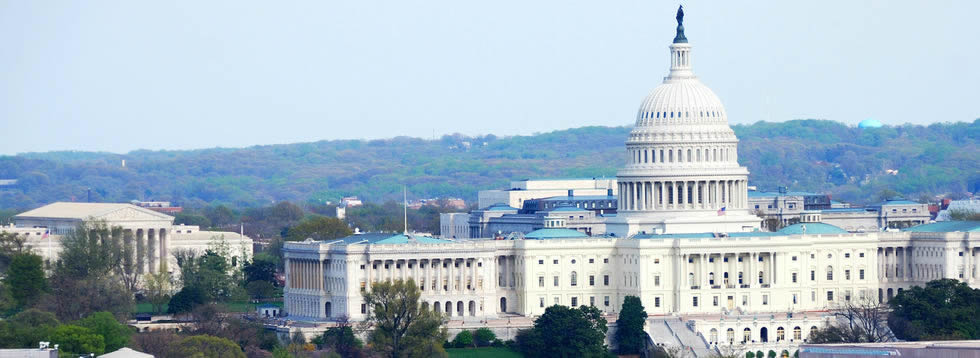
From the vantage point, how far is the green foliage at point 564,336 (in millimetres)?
144500

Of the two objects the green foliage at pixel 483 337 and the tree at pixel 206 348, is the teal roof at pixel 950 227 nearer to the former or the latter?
the green foliage at pixel 483 337

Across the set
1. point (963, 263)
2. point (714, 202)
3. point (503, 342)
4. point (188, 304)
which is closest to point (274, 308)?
point (188, 304)

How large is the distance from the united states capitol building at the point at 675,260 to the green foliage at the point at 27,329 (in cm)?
2216

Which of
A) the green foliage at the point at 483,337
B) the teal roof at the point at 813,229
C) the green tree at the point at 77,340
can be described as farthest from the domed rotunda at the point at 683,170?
the green tree at the point at 77,340

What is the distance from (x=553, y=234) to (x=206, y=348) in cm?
4220

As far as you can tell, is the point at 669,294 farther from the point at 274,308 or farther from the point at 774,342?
the point at 274,308

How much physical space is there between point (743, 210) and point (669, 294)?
14.3 meters

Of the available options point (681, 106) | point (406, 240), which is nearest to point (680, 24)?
point (681, 106)

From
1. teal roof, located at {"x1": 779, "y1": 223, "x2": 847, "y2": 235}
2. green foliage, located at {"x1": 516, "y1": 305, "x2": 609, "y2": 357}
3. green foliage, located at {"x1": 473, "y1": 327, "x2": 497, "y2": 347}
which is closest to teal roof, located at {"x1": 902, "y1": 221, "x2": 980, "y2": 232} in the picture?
teal roof, located at {"x1": 779, "y1": 223, "x2": 847, "y2": 235}

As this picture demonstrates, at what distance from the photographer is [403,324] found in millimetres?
141500

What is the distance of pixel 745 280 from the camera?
165000 millimetres

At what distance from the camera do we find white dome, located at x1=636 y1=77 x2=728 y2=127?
571 ft

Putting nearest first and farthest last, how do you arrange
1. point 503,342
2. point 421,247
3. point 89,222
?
1. point 503,342
2. point 421,247
3. point 89,222

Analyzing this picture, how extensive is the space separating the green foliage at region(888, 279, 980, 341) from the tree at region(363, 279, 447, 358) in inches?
1089
